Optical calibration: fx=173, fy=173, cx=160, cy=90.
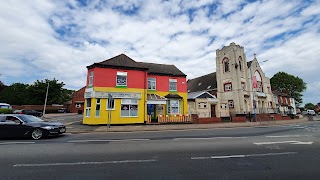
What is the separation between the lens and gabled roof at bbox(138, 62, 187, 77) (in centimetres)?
2359

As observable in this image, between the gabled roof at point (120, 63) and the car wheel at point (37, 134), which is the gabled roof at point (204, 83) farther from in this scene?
the car wheel at point (37, 134)

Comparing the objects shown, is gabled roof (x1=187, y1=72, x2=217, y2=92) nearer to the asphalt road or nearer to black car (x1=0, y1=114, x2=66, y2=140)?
the asphalt road

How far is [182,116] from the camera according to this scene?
2123 cm

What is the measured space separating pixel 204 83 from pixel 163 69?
20451 mm

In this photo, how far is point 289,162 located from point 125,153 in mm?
5475

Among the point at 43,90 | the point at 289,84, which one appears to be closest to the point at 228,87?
the point at 289,84

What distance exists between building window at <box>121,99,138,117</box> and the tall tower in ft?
61.6

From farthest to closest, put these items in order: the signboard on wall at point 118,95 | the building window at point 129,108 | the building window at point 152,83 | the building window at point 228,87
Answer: the building window at point 228,87
the building window at point 152,83
the building window at point 129,108
the signboard on wall at point 118,95

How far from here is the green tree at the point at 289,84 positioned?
57.8 m

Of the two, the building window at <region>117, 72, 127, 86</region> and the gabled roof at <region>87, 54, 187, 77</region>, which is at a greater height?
the gabled roof at <region>87, 54, 187, 77</region>

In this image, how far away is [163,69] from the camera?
25.1 metres

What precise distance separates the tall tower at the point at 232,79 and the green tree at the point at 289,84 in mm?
32104

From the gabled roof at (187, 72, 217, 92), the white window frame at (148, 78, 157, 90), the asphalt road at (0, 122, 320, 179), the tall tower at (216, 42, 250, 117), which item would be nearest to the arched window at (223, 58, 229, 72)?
the tall tower at (216, 42, 250, 117)

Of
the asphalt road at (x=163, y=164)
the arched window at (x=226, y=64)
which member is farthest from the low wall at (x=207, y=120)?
the arched window at (x=226, y=64)
